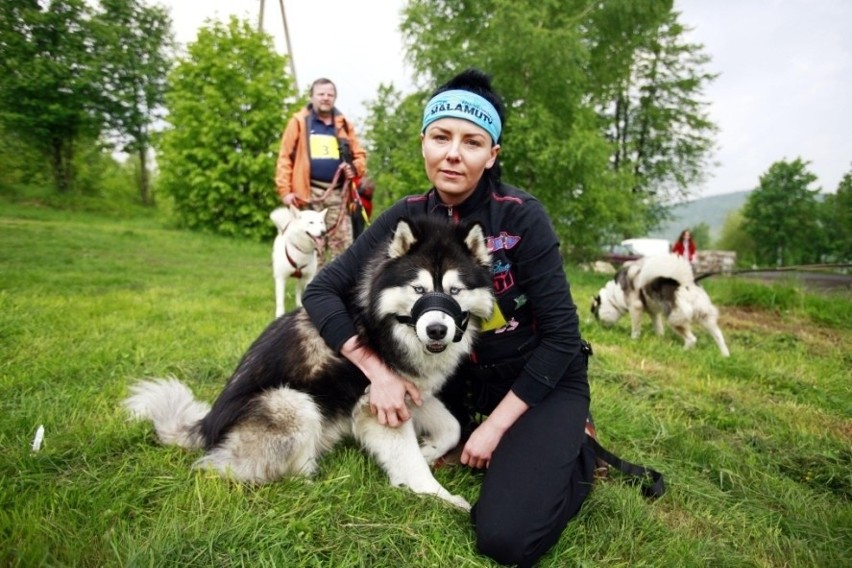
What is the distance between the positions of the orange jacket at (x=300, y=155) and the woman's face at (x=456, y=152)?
4164 millimetres

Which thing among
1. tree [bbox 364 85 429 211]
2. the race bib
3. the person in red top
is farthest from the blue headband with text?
the person in red top

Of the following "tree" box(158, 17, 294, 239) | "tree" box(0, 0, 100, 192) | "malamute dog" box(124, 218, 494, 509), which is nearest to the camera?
"malamute dog" box(124, 218, 494, 509)

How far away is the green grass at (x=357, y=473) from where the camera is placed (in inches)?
62.7

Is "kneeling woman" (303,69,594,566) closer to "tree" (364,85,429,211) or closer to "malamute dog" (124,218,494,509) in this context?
"malamute dog" (124,218,494,509)

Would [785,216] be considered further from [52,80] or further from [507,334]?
[52,80]

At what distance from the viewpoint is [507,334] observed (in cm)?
224

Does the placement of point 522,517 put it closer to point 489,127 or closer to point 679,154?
point 489,127

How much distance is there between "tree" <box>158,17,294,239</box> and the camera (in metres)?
16.3

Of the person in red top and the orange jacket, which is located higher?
the orange jacket

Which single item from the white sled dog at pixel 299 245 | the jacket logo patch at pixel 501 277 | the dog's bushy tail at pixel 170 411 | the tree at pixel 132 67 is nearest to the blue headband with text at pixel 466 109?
the jacket logo patch at pixel 501 277

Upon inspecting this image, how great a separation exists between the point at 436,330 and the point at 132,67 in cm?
3083

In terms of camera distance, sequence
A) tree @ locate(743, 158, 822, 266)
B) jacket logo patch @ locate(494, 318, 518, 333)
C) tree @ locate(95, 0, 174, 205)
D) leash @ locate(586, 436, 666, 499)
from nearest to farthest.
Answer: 1. leash @ locate(586, 436, 666, 499)
2. jacket logo patch @ locate(494, 318, 518, 333)
3. tree @ locate(95, 0, 174, 205)
4. tree @ locate(743, 158, 822, 266)

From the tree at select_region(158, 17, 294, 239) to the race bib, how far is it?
11.5 metres

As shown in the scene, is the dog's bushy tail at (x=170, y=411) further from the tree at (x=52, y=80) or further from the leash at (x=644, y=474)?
the tree at (x=52, y=80)
